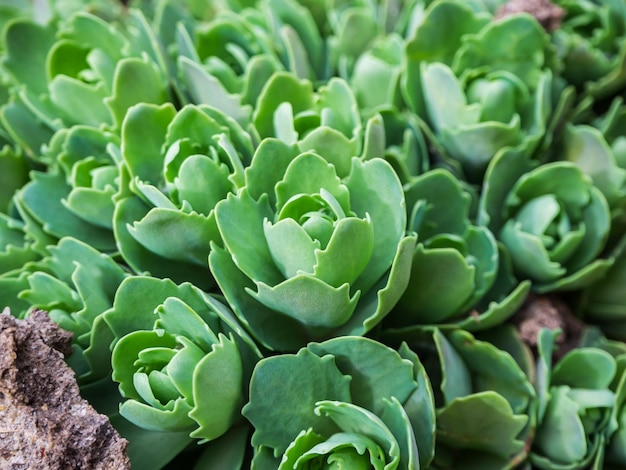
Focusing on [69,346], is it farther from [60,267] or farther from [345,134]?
[345,134]

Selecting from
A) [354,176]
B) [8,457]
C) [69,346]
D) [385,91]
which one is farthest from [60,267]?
[385,91]

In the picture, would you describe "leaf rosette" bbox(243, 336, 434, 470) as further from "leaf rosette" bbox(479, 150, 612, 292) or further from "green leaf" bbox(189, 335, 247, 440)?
"leaf rosette" bbox(479, 150, 612, 292)

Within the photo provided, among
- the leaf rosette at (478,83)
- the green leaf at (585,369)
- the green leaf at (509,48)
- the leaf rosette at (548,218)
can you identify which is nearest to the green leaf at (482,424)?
the green leaf at (585,369)

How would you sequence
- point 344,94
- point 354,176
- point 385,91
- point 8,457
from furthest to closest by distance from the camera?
point 385,91
point 344,94
point 354,176
point 8,457

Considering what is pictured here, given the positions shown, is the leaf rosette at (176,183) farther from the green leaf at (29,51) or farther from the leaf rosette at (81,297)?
the green leaf at (29,51)

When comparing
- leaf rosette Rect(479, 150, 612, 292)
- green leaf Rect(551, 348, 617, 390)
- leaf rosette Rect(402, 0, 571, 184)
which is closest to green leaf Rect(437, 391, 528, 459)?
green leaf Rect(551, 348, 617, 390)
